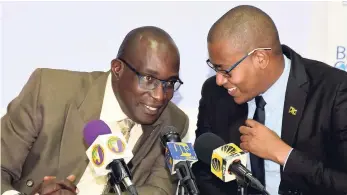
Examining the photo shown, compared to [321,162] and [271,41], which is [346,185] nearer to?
[321,162]

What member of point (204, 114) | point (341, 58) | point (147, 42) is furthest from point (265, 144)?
point (341, 58)

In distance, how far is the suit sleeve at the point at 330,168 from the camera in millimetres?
3289


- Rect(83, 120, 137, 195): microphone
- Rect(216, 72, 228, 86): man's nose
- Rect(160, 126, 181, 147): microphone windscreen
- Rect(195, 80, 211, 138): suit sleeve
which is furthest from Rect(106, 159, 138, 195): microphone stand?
Rect(195, 80, 211, 138): suit sleeve

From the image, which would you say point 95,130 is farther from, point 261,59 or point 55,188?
point 261,59

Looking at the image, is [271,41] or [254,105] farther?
[254,105]

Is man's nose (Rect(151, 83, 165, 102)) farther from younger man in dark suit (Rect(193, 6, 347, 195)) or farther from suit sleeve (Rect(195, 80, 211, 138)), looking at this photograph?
suit sleeve (Rect(195, 80, 211, 138))

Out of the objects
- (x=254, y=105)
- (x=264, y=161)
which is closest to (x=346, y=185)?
(x=264, y=161)

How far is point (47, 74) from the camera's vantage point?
12.2ft

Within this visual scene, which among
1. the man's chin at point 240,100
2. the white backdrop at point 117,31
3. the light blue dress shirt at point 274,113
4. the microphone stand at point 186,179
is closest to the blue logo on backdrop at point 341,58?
the white backdrop at point 117,31

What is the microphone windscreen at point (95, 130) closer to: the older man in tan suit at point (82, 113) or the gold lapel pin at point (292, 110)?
the older man in tan suit at point (82, 113)

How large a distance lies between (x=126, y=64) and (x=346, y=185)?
1553 millimetres

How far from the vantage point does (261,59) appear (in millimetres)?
3484

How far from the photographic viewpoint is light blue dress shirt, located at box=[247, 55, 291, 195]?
3666 millimetres

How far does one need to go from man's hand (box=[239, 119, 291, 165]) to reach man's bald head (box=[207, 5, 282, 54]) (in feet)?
1.59
